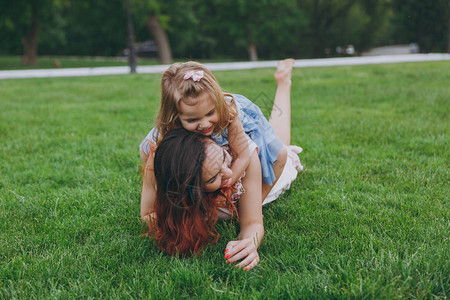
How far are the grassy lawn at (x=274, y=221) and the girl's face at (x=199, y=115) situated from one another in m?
0.53

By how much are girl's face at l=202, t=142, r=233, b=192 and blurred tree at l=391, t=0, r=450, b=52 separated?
73.4 ft

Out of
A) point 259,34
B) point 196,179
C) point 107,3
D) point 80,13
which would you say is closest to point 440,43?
point 259,34

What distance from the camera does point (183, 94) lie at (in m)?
1.98

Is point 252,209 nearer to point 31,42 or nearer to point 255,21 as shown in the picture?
point 31,42

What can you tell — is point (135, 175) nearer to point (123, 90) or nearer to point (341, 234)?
point (341, 234)

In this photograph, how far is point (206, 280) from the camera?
1.76 m

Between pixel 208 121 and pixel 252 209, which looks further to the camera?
pixel 252 209

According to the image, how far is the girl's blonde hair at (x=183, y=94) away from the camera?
6.50 feet

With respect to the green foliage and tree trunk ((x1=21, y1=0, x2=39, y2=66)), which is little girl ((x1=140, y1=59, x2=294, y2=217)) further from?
tree trunk ((x1=21, y1=0, x2=39, y2=66))

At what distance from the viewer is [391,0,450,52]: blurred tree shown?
22078mm

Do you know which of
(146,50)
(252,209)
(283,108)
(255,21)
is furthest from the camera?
(146,50)

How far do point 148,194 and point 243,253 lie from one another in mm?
697

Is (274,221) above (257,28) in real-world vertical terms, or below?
below

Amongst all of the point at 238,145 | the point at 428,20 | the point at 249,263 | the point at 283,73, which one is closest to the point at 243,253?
the point at 249,263
